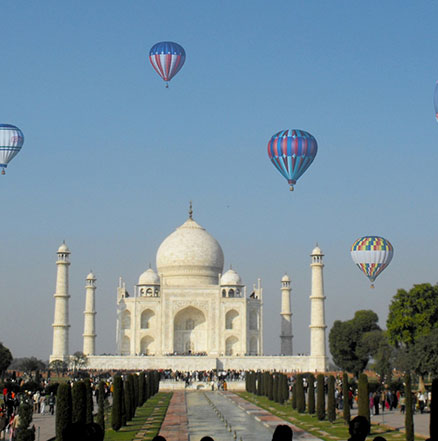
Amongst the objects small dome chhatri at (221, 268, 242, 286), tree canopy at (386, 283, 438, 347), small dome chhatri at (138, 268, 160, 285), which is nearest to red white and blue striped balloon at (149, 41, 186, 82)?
tree canopy at (386, 283, 438, 347)

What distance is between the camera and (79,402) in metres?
16.3

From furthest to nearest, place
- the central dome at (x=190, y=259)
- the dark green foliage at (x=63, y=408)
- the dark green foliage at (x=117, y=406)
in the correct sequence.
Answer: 1. the central dome at (x=190, y=259)
2. the dark green foliage at (x=117, y=406)
3. the dark green foliage at (x=63, y=408)

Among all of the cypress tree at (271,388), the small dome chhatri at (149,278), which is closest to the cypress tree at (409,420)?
the cypress tree at (271,388)

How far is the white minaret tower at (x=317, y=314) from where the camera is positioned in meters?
47.9

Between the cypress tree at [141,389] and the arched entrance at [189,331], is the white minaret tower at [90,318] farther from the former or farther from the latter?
the cypress tree at [141,389]

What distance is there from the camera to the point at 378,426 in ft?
66.6

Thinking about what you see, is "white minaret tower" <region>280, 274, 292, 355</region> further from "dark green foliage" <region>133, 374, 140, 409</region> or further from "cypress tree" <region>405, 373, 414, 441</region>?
"cypress tree" <region>405, 373, 414, 441</region>

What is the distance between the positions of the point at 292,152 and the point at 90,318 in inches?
999

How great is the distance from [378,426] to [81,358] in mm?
28865

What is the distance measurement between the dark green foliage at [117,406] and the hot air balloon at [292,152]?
1311 cm

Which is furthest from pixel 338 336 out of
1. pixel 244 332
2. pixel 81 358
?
pixel 81 358

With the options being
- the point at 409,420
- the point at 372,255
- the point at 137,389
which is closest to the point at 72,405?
the point at 409,420

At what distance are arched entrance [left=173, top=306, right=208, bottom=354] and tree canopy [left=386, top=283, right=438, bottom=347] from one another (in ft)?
53.6

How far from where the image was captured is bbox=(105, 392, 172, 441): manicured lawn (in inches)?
727
